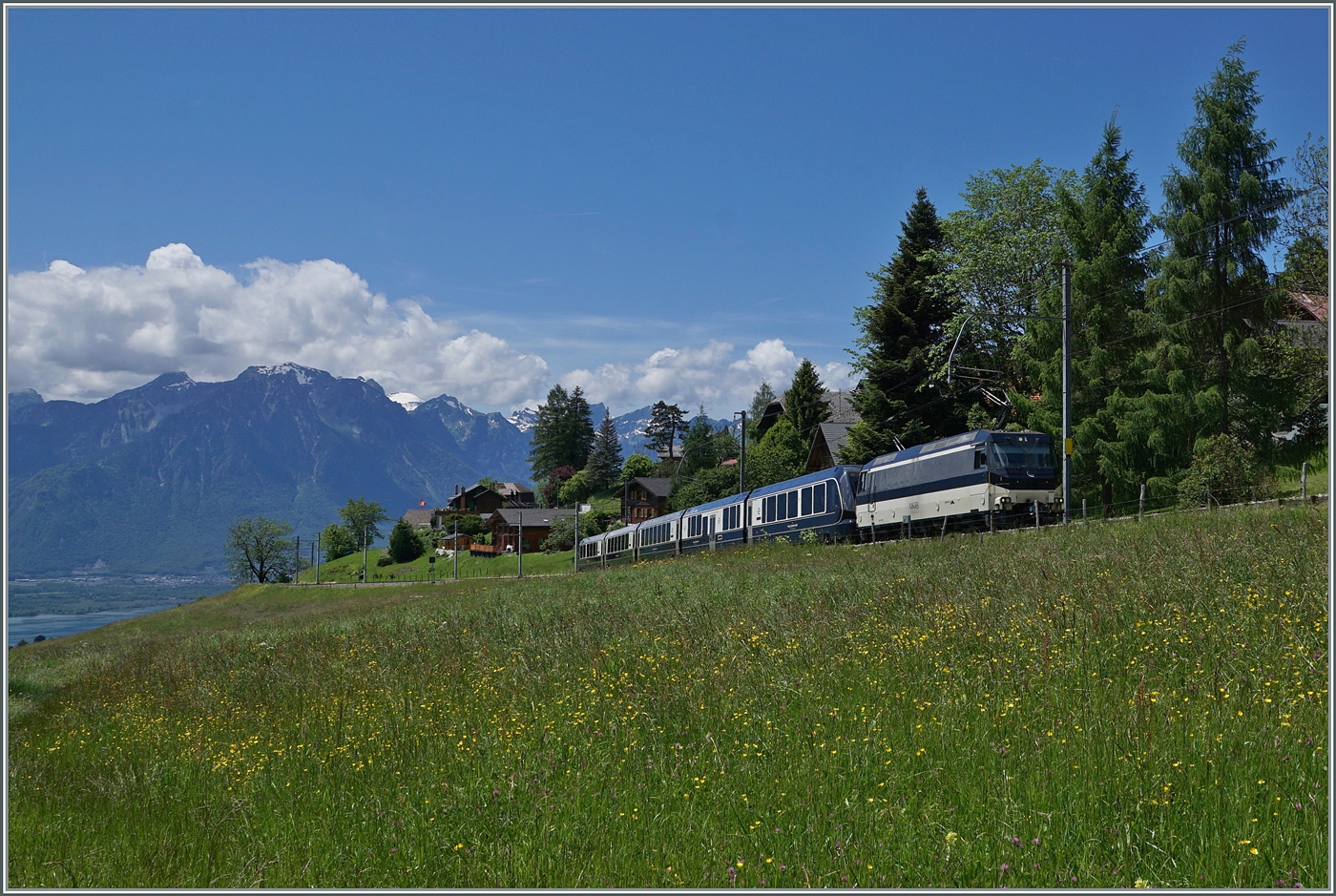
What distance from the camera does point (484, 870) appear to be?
473 centimetres

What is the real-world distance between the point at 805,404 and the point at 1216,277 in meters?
41.6

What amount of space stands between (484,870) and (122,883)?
7.47ft

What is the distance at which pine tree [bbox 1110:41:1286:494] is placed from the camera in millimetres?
26969

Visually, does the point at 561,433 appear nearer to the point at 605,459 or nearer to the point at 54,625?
the point at 605,459

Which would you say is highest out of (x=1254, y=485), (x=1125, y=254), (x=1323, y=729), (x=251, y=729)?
(x=1125, y=254)

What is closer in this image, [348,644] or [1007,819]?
[1007,819]

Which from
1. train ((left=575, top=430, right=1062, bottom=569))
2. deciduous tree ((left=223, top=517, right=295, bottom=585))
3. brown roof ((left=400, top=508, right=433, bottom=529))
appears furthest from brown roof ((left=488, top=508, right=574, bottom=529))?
train ((left=575, top=430, right=1062, bottom=569))

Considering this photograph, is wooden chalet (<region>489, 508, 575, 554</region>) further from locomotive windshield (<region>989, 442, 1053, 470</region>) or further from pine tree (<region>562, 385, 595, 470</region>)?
locomotive windshield (<region>989, 442, 1053, 470</region>)

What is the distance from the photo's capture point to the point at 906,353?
44031mm

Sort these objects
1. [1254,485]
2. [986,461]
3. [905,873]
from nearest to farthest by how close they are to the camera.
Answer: [905,873]
[1254,485]
[986,461]

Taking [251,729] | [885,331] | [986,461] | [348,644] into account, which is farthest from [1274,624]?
[885,331]

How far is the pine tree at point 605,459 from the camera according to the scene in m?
130

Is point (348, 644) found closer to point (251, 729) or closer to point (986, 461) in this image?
point (251, 729)

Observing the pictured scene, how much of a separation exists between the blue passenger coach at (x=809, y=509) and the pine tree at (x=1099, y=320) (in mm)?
8100
